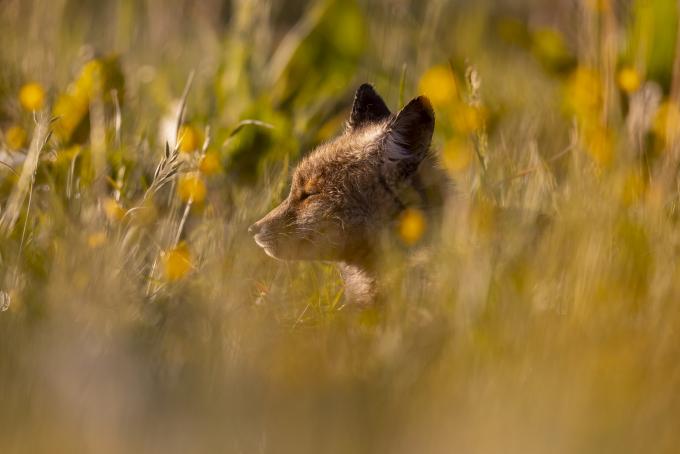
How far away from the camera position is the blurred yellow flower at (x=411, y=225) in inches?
122

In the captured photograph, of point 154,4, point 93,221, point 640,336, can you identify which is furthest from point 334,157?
point 154,4

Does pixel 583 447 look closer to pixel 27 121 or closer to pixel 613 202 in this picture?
pixel 613 202

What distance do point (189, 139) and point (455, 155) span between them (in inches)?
49.3

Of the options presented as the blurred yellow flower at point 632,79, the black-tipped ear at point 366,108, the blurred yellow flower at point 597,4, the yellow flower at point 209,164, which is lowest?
the yellow flower at point 209,164

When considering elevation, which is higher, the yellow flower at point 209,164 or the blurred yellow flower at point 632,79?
the blurred yellow flower at point 632,79

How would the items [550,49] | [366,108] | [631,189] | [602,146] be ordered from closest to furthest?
1. [631,189]
2. [602,146]
3. [366,108]
4. [550,49]

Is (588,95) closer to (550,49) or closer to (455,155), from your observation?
(455,155)

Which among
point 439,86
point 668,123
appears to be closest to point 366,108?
point 439,86

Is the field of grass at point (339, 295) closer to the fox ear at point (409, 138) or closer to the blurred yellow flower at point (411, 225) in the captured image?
the blurred yellow flower at point (411, 225)

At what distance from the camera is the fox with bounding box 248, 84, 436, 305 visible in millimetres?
3471

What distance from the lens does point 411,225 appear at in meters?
3.10

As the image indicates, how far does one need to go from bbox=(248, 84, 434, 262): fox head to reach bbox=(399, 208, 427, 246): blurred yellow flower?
85 millimetres

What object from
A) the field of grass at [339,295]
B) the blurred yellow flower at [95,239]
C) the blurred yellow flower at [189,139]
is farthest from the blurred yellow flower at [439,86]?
the blurred yellow flower at [95,239]

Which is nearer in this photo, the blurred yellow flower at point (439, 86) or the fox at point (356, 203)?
the fox at point (356, 203)
